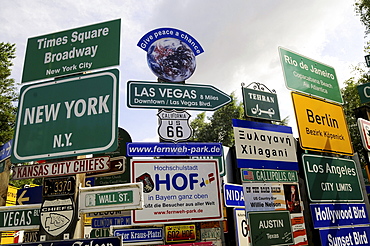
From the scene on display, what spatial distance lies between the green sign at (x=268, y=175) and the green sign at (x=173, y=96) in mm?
1451

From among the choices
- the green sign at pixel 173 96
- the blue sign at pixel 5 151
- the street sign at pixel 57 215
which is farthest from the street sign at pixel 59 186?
the green sign at pixel 173 96

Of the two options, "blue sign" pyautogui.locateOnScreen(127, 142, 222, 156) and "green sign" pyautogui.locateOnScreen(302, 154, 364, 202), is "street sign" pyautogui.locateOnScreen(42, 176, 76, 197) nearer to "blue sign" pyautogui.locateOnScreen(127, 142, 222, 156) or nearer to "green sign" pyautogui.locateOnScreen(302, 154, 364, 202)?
"blue sign" pyautogui.locateOnScreen(127, 142, 222, 156)

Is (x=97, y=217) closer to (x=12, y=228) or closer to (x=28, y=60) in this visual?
(x=12, y=228)

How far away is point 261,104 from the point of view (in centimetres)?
634

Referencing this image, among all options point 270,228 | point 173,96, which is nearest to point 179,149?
point 173,96

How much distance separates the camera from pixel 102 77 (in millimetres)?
3416

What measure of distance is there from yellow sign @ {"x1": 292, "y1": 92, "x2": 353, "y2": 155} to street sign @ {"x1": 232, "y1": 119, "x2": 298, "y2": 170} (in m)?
0.81

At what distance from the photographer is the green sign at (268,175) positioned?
5273 mm

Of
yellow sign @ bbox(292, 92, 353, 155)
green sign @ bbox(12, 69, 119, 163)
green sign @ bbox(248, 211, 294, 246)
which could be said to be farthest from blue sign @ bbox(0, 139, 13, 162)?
yellow sign @ bbox(292, 92, 353, 155)

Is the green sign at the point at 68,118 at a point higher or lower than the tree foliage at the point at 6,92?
lower

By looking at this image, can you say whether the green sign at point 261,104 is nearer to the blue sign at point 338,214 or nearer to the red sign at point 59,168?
the blue sign at point 338,214

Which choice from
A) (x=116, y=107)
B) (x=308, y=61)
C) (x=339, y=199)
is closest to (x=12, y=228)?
(x=116, y=107)

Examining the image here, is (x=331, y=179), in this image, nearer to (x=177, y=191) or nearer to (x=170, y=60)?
(x=177, y=191)

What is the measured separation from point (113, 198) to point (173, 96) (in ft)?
10.7
